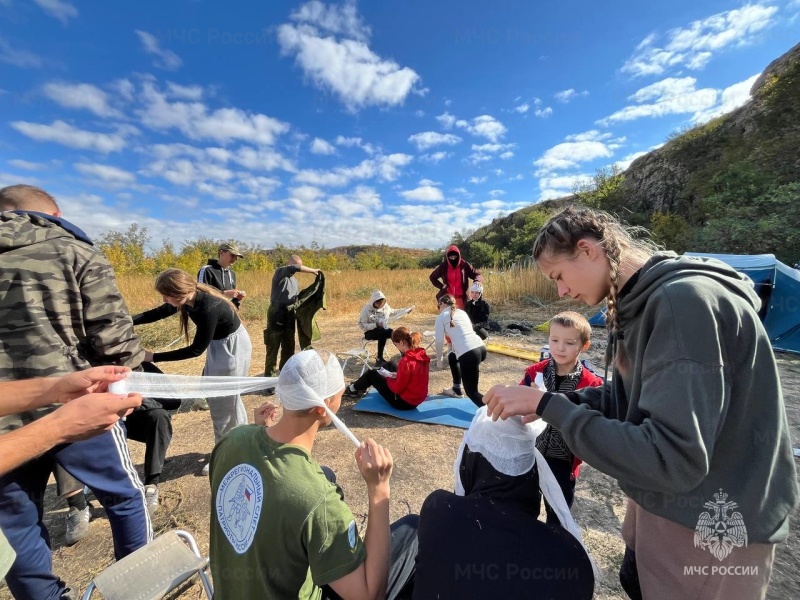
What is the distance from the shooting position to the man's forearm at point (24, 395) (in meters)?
1.41

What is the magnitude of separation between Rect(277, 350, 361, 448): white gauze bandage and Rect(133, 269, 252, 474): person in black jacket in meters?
1.96

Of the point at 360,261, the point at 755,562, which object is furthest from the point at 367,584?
the point at 360,261

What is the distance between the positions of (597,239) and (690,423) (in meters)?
0.63

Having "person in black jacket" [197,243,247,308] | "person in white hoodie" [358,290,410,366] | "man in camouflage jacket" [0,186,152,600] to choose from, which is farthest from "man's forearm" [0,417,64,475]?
"person in white hoodie" [358,290,410,366]

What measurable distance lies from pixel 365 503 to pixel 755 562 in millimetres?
2548

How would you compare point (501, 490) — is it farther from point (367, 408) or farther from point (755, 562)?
point (367, 408)

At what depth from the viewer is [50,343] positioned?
5.29ft

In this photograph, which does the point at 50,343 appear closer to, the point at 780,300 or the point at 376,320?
the point at 376,320

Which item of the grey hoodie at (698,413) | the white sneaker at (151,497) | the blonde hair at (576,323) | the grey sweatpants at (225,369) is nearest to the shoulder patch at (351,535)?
the grey hoodie at (698,413)

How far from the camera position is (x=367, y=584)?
3.54ft

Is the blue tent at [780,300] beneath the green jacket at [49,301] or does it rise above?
beneath

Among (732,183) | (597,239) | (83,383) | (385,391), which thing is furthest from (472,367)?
(732,183)

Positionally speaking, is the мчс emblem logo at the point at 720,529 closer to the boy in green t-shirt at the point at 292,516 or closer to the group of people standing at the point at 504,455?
the group of people standing at the point at 504,455

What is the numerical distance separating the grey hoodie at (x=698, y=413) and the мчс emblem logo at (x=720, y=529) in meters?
0.02
